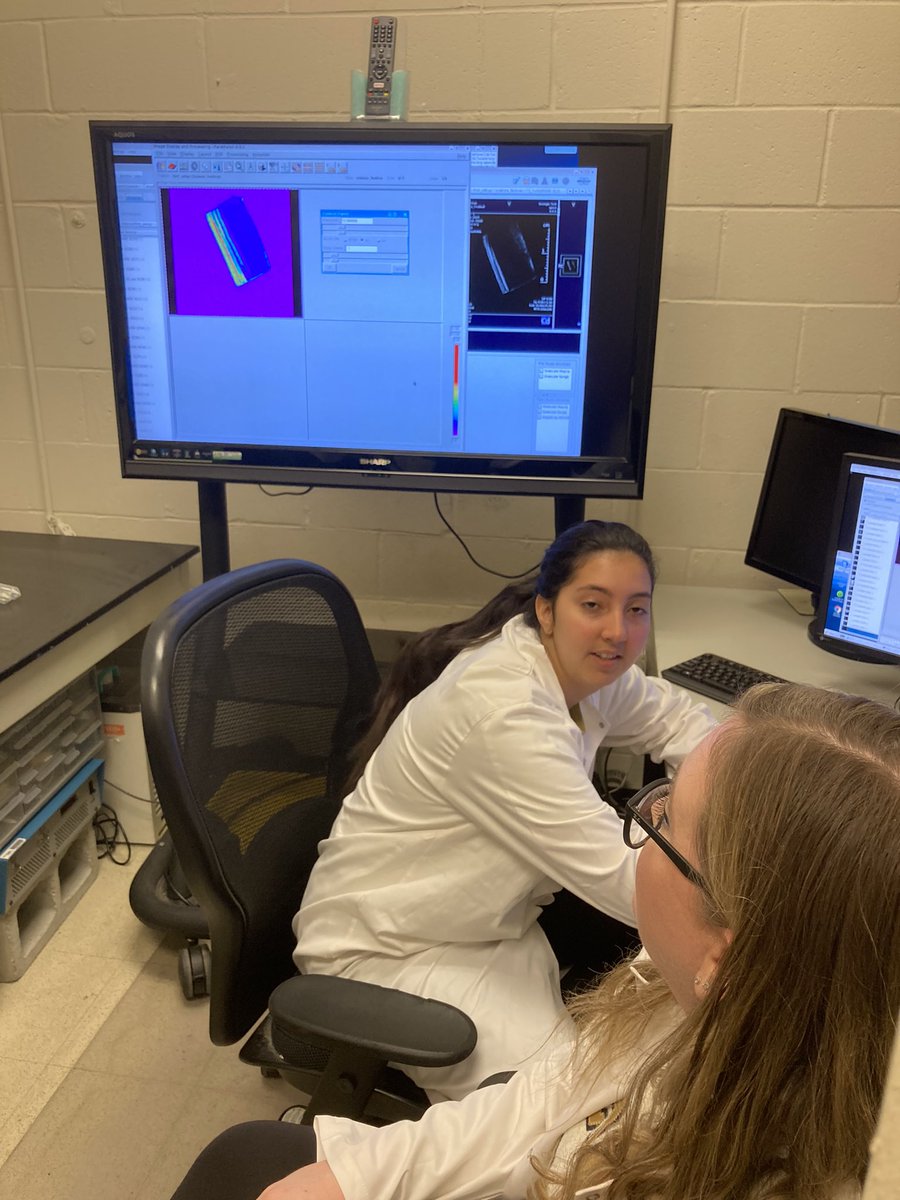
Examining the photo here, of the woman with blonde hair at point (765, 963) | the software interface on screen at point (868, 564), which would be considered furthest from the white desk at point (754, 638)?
the woman with blonde hair at point (765, 963)

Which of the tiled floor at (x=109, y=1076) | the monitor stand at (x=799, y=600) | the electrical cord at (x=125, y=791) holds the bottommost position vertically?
the tiled floor at (x=109, y=1076)

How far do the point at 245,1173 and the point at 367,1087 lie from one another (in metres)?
0.19

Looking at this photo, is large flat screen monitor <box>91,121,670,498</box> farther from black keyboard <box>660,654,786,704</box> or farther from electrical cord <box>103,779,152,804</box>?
electrical cord <box>103,779,152,804</box>

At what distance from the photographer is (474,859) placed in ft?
4.46

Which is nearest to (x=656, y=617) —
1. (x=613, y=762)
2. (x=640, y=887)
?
(x=613, y=762)

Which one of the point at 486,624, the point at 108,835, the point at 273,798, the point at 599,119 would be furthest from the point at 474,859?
the point at 599,119

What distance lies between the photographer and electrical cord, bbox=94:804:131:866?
2.36 metres

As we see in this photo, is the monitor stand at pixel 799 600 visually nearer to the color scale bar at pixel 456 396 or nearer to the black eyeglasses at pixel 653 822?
the color scale bar at pixel 456 396

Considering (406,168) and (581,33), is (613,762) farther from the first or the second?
(581,33)

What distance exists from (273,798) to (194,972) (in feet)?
2.56

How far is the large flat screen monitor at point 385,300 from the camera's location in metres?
1.74

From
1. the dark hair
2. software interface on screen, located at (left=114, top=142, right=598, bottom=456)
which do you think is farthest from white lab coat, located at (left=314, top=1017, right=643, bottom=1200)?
software interface on screen, located at (left=114, top=142, right=598, bottom=456)

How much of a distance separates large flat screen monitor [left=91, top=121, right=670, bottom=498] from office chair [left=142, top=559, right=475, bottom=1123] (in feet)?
1.82

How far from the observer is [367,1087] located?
1.13m
